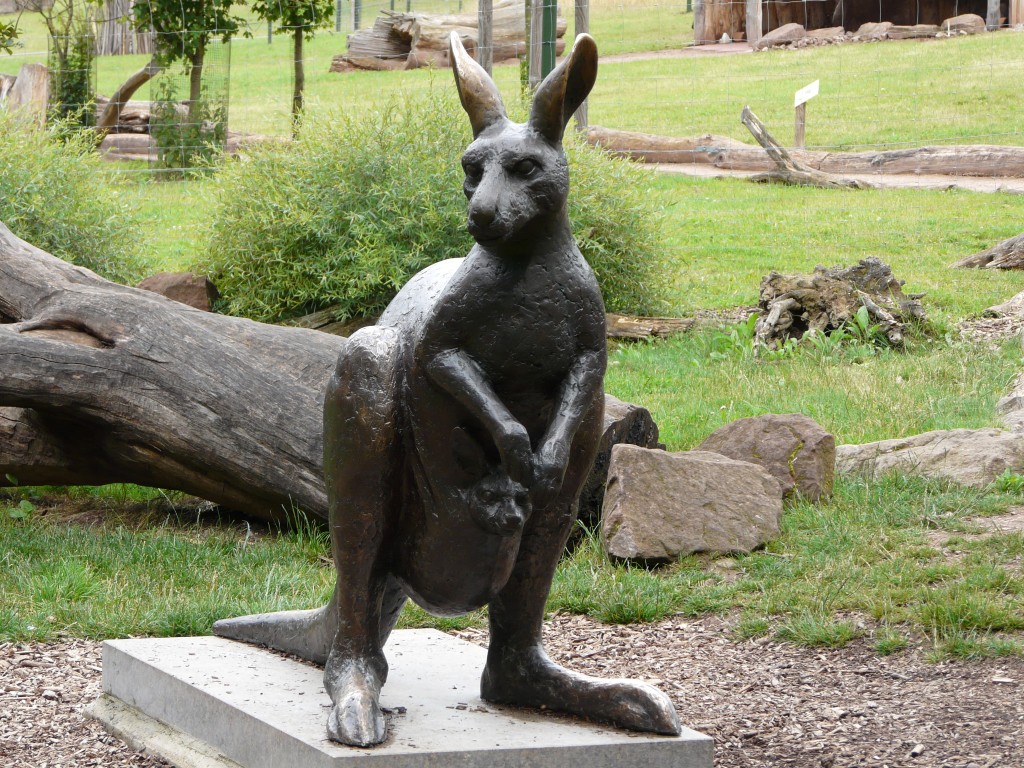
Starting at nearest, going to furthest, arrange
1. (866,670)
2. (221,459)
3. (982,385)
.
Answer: (866,670) < (221,459) < (982,385)

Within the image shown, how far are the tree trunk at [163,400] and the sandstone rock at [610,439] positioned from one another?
1.28 meters

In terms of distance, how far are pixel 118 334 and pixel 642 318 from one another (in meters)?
5.40

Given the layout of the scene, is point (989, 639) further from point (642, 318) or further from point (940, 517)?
point (642, 318)

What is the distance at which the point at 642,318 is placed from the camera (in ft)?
35.6

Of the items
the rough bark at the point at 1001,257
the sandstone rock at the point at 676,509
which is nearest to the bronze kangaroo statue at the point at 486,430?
the sandstone rock at the point at 676,509

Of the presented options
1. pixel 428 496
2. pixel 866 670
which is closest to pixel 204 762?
pixel 428 496

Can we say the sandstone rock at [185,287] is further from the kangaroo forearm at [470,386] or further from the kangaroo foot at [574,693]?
the kangaroo forearm at [470,386]

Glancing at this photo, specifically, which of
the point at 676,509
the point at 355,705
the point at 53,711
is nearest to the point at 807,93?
the point at 676,509

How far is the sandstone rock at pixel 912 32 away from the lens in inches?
912

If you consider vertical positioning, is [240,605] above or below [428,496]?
below

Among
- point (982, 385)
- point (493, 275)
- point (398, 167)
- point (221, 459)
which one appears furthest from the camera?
point (398, 167)

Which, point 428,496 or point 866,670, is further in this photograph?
point 866,670

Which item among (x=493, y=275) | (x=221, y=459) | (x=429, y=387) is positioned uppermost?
(x=493, y=275)

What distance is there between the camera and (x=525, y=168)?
314cm
